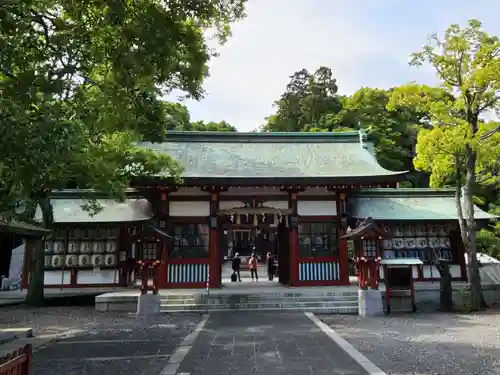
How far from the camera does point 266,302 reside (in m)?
14.7

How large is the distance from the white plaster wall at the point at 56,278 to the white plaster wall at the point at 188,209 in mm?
5677

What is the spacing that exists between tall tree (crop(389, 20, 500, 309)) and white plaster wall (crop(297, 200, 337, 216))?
179 inches

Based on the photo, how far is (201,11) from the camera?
7762 millimetres

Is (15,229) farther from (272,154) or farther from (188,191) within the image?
(272,154)

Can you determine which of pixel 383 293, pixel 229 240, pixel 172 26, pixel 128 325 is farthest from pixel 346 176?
pixel 229 240

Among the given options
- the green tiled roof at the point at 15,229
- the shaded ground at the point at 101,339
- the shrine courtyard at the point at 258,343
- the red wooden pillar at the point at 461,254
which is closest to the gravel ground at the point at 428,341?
the shrine courtyard at the point at 258,343

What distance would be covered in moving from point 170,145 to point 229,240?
20797mm

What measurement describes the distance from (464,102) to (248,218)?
30.7 feet

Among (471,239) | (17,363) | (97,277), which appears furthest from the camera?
(97,277)

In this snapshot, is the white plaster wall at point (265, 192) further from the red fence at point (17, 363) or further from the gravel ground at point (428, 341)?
the red fence at point (17, 363)

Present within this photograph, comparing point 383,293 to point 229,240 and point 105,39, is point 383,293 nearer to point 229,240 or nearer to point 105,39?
point 105,39

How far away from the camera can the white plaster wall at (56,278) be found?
18.4m

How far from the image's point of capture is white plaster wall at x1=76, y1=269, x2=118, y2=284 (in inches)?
730

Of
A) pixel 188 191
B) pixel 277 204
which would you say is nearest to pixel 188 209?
pixel 188 191
